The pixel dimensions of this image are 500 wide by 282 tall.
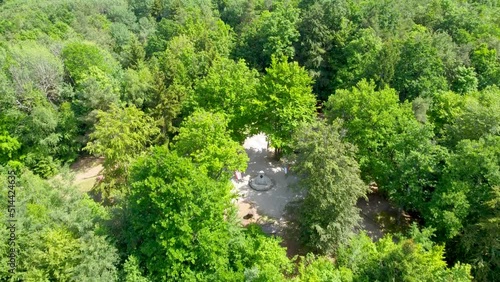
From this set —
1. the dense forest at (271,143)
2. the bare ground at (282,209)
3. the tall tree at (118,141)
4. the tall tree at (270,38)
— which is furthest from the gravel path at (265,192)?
the tall tree at (270,38)

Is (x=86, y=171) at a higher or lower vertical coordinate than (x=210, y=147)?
lower

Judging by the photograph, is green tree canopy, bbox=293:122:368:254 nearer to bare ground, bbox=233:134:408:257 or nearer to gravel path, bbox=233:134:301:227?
bare ground, bbox=233:134:408:257

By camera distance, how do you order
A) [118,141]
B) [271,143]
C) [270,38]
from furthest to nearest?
[270,38], [271,143], [118,141]

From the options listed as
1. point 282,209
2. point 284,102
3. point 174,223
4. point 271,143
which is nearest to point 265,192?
point 282,209

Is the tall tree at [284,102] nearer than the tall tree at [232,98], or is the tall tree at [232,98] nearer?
the tall tree at [284,102]

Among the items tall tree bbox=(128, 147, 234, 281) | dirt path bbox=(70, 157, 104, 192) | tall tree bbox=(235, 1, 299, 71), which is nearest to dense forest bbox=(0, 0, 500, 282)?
tall tree bbox=(128, 147, 234, 281)

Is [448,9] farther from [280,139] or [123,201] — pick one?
[123,201]

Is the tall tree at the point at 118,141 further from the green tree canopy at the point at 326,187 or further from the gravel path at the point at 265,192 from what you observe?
the green tree canopy at the point at 326,187

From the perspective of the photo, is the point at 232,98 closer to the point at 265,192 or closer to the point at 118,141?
the point at 265,192

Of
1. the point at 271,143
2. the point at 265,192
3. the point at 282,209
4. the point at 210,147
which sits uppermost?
the point at 210,147

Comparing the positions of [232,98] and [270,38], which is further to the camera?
[270,38]
